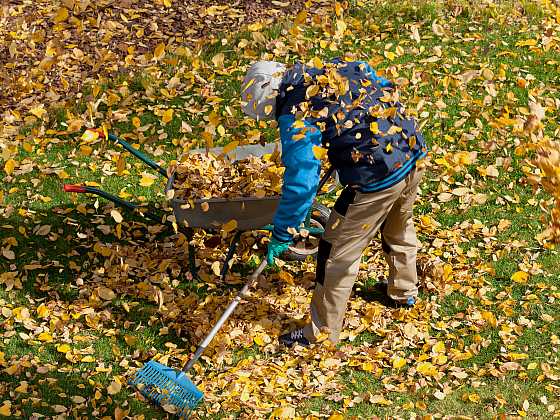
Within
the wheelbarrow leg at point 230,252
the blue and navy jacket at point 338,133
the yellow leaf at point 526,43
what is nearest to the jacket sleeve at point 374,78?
the blue and navy jacket at point 338,133

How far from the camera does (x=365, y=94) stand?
4.79 meters

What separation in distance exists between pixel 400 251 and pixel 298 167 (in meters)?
1.19

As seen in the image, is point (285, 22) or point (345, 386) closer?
point (345, 386)

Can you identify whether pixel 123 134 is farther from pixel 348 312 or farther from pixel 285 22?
pixel 348 312

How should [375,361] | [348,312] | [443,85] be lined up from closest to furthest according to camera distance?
[375,361] → [348,312] → [443,85]

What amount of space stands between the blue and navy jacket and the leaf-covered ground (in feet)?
2.49

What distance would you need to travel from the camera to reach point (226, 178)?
220 inches

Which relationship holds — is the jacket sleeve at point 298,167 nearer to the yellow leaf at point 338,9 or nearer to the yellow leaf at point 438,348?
the yellow leaf at point 438,348

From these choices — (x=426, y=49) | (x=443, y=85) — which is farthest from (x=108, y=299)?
(x=426, y=49)

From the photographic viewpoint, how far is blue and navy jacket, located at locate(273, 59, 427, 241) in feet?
15.3

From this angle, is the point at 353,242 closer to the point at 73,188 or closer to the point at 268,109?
the point at 268,109

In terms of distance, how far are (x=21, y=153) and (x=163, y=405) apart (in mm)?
3116

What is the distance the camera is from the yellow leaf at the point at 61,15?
25.6 ft

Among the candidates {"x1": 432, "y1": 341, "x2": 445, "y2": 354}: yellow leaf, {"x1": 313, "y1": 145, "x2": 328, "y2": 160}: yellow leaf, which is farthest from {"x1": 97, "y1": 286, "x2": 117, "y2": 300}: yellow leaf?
{"x1": 432, "y1": 341, "x2": 445, "y2": 354}: yellow leaf
